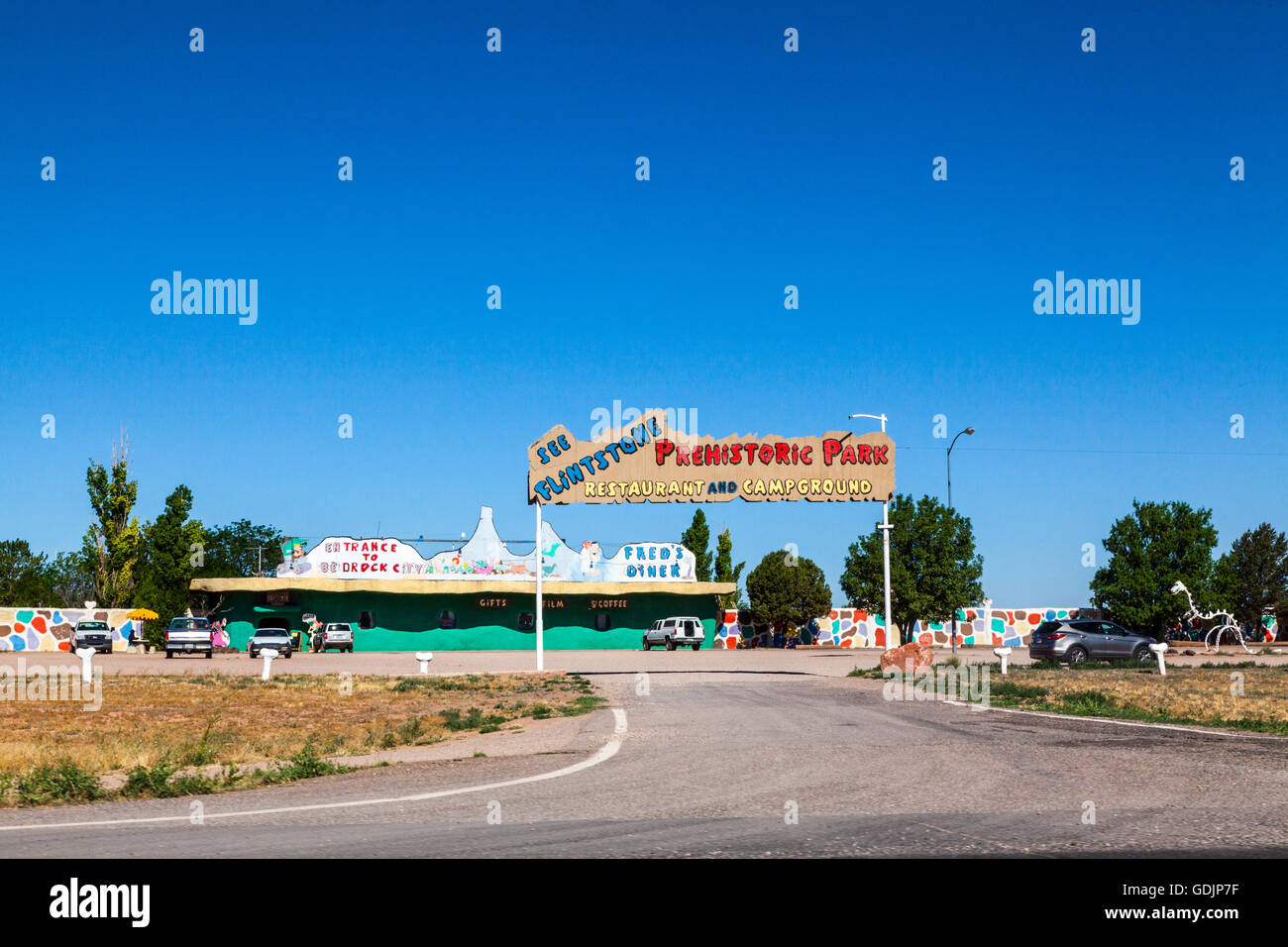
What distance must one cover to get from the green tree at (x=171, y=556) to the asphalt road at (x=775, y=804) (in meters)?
53.5

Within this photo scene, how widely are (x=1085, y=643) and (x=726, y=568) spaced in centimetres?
3721

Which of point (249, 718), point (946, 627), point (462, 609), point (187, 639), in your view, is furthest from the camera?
point (946, 627)

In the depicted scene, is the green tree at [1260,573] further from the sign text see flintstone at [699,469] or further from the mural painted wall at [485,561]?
the sign text see flintstone at [699,469]

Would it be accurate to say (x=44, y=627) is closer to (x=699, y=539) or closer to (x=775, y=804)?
(x=699, y=539)

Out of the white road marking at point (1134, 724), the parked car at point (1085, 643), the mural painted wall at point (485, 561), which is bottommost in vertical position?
the parked car at point (1085, 643)

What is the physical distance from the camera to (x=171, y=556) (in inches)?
2466

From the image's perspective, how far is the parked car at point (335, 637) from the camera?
180 ft

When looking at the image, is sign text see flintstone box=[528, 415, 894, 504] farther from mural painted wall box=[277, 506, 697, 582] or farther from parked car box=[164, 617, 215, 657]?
mural painted wall box=[277, 506, 697, 582]

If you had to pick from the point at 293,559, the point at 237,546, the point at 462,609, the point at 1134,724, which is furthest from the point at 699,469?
the point at 237,546

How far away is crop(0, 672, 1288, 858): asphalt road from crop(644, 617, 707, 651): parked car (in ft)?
144

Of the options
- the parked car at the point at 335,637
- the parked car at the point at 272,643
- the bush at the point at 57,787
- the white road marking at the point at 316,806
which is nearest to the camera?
the white road marking at the point at 316,806

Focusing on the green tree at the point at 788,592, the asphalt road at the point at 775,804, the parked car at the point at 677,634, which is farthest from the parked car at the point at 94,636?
the asphalt road at the point at 775,804

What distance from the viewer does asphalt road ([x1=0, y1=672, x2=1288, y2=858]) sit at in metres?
7.06
